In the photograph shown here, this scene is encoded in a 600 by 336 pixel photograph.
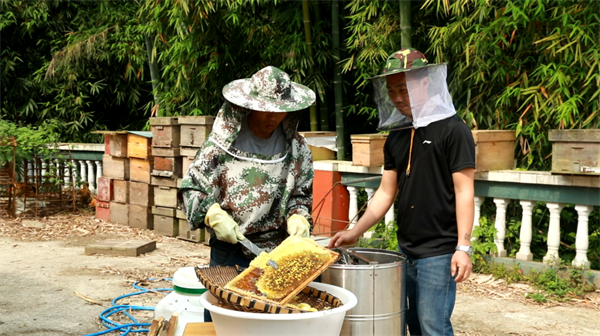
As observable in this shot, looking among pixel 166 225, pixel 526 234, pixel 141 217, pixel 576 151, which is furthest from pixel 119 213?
pixel 576 151

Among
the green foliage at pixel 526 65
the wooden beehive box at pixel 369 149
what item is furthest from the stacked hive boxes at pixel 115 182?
the green foliage at pixel 526 65

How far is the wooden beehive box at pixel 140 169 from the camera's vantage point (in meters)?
8.54

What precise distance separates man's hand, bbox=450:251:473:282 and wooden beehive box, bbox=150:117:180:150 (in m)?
5.89

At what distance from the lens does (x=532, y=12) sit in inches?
245

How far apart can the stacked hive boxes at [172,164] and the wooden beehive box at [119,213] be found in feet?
2.22

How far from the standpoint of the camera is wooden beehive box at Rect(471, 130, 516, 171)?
5.78m

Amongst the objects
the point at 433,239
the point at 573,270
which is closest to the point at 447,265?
the point at 433,239

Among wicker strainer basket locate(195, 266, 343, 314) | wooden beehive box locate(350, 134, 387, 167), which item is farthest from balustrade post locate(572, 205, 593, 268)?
wicker strainer basket locate(195, 266, 343, 314)

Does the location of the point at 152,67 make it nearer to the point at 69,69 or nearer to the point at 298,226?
the point at 69,69

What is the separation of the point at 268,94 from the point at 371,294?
0.94 m

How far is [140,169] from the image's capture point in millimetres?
8680

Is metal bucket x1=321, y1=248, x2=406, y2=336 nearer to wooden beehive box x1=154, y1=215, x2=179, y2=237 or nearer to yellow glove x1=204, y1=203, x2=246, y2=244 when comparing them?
yellow glove x1=204, y1=203, x2=246, y2=244

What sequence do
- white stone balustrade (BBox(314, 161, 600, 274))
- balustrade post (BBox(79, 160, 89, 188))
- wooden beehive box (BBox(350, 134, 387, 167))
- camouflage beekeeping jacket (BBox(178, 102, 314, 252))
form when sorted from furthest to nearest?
1. balustrade post (BBox(79, 160, 89, 188))
2. wooden beehive box (BBox(350, 134, 387, 167))
3. white stone balustrade (BBox(314, 161, 600, 274))
4. camouflage beekeeping jacket (BBox(178, 102, 314, 252))

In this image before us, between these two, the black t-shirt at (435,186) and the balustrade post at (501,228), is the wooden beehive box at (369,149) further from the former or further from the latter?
the black t-shirt at (435,186)
